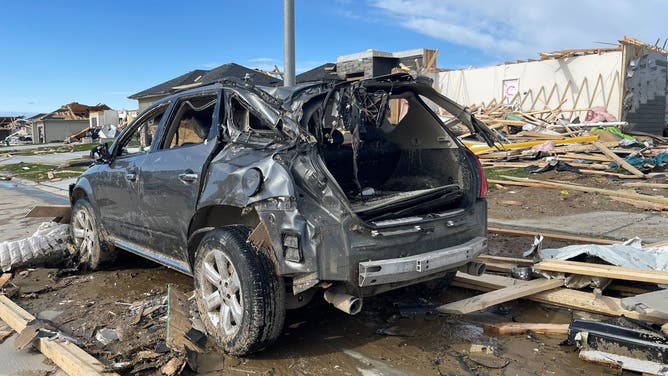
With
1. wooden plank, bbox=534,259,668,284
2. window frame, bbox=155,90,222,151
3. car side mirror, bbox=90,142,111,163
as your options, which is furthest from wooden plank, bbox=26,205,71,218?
wooden plank, bbox=534,259,668,284

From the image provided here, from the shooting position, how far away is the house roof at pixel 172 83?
31109 millimetres

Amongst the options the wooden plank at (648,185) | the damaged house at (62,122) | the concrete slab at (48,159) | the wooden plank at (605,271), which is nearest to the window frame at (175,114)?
the wooden plank at (605,271)

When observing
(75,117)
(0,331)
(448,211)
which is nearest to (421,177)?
(448,211)

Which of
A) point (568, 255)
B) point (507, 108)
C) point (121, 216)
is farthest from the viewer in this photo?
point (507, 108)

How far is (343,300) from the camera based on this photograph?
138 inches

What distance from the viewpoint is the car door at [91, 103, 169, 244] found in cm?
503

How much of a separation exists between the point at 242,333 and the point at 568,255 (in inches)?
120

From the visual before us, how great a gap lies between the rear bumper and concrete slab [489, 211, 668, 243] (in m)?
4.04

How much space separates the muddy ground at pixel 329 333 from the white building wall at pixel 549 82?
664 inches

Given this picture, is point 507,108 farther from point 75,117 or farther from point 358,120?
point 75,117

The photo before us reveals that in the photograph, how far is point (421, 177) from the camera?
4883mm

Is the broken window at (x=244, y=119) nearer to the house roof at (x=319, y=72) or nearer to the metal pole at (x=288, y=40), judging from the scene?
the metal pole at (x=288, y=40)

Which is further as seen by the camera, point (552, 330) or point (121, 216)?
point (121, 216)

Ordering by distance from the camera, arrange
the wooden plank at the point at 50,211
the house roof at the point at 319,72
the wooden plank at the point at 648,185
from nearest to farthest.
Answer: the wooden plank at the point at 50,211, the wooden plank at the point at 648,185, the house roof at the point at 319,72
